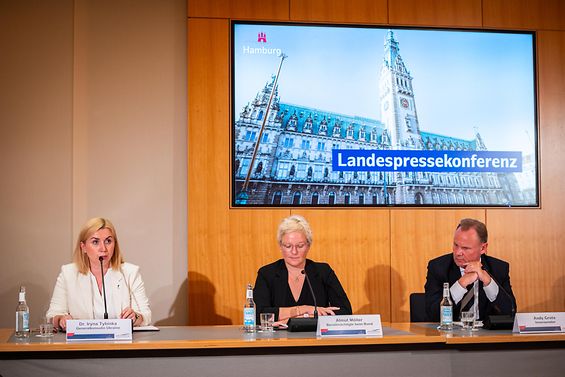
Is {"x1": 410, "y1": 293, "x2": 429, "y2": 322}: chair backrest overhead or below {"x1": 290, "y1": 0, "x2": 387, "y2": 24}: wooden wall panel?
below

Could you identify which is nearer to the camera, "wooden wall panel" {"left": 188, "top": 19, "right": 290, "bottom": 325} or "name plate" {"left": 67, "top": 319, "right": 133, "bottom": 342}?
"name plate" {"left": 67, "top": 319, "right": 133, "bottom": 342}

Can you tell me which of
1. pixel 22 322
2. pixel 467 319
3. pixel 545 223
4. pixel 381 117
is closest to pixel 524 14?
pixel 381 117

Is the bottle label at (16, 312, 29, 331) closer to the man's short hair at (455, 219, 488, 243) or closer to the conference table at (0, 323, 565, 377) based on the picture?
the conference table at (0, 323, 565, 377)

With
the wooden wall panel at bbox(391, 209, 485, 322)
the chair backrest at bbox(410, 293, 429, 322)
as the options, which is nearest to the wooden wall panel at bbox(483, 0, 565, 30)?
the wooden wall panel at bbox(391, 209, 485, 322)

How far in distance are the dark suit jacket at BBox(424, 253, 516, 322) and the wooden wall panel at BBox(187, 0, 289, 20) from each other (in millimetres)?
2274

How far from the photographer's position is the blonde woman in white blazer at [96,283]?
4.05m

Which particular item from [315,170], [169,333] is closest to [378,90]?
[315,170]

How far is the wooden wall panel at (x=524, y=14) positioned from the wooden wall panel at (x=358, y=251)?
1729mm

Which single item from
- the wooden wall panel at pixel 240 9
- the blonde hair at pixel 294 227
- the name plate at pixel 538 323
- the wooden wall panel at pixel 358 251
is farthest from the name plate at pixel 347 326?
the wooden wall panel at pixel 240 9

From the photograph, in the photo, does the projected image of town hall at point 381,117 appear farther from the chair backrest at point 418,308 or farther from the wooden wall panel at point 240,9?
the chair backrest at point 418,308

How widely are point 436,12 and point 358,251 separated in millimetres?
1906

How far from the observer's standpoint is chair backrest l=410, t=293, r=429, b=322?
424 centimetres

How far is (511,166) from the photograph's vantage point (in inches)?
222

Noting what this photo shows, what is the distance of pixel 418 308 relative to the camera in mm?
4262
